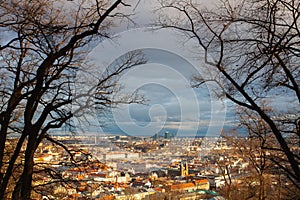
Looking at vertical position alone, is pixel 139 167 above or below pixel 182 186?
above

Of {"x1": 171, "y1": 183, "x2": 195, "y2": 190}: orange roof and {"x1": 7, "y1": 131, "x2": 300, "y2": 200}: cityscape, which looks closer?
{"x1": 7, "y1": 131, "x2": 300, "y2": 200}: cityscape

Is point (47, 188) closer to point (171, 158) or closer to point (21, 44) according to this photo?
point (21, 44)

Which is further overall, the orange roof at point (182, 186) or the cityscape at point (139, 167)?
the orange roof at point (182, 186)

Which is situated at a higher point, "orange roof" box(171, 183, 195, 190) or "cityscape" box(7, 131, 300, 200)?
"cityscape" box(7, 131, 300, 200)

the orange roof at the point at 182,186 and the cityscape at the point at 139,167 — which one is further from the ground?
the cityscape at the point at 139,167

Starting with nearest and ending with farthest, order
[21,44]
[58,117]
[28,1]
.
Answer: [28,1] → [21,44] → [58,117]

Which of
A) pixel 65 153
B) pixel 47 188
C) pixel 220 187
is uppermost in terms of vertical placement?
pixel 65 153

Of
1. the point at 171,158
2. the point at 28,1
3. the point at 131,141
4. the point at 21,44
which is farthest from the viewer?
the point at 171,158

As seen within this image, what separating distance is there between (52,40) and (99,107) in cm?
158

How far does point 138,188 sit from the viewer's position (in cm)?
1080

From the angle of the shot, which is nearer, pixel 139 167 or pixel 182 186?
Answer: pixel 139 167

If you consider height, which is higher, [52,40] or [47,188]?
[52,40]

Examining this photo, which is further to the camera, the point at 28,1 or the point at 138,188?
the point at 138,188

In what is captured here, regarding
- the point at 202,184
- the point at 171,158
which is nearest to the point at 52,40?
the point at 171,158
